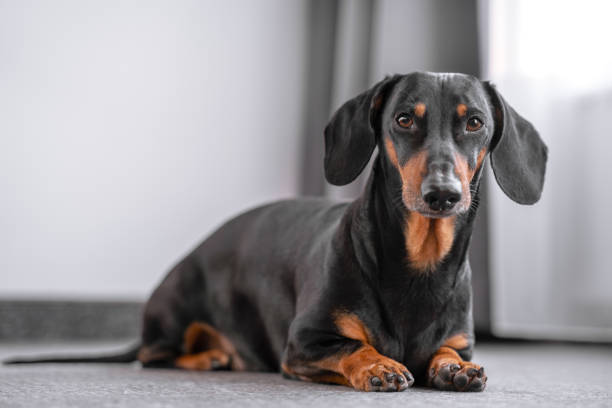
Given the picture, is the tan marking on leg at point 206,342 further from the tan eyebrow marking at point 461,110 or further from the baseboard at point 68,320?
the baseboard at point 68,320

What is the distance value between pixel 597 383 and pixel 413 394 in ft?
2.09

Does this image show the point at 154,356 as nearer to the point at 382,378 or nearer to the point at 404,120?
the point at 382,378

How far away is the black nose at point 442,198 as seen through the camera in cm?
151

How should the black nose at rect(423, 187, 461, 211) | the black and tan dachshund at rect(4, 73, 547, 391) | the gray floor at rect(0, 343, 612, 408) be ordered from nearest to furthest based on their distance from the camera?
1. the gray floor at rect(0, 343, 612, 408)
2. the black nose at rect(423, 187, 461, 211)
3. the black and tan dachshund at rect(4, 73, 547, 391)

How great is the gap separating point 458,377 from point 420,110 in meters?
0.57

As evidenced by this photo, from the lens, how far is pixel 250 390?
63.7 inches

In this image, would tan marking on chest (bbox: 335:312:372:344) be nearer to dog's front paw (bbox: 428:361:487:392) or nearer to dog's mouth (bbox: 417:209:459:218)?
dog's front paw (bbox: 428:361:487:392)

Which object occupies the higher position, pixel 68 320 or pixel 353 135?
pixel 353 135

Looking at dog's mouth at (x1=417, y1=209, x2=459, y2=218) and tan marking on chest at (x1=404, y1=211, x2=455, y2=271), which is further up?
dog's mouth at (x1=417, y1=209, x2=459, y2=218)

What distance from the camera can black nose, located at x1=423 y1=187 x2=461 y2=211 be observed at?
1510mm

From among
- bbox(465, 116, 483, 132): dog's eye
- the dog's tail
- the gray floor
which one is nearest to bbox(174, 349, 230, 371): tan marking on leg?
the gray floor

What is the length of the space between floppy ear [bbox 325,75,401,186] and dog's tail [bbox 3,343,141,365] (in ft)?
3.34

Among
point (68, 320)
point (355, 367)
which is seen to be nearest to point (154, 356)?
point (355, 367)

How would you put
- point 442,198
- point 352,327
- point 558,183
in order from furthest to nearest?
point 558,183
point 352,327
point 442,198
